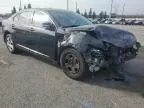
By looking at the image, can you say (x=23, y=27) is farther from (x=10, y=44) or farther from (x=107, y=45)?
(x=107, y=45)

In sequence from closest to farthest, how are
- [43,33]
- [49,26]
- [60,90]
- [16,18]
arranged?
1. [60,90]
2. [49,26]
3. [43,33]
4. [16,18]

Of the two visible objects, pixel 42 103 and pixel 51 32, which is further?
pixel 51 32

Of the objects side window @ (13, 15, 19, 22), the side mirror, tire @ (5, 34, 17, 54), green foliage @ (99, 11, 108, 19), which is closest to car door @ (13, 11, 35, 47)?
side window @ (13, 15, 19, 22)

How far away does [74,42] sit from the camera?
489 cm

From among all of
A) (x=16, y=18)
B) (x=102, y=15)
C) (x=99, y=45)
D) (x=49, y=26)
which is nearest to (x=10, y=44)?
(x=16, y=18)

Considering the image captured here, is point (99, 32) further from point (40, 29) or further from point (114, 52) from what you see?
point (40, 29)

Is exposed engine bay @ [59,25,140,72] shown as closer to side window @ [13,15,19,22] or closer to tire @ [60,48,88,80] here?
tire @ [60,48,88,80]

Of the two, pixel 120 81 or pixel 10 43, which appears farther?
pixel 10 43

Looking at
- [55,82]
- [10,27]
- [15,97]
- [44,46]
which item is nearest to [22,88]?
[15,97]

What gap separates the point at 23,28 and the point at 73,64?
2362 mm

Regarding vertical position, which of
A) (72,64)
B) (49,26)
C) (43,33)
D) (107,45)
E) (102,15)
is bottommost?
(102,15)

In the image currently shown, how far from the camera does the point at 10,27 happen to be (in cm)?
745

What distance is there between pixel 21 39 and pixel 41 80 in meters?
2.25

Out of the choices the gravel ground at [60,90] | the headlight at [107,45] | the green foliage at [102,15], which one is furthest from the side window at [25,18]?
the green foliage at [102,15]
